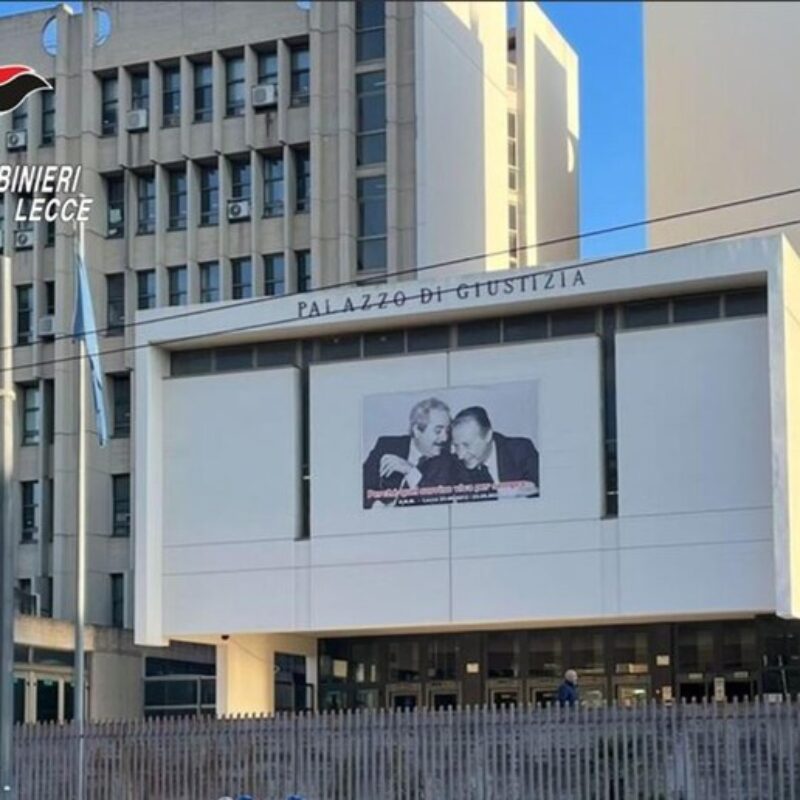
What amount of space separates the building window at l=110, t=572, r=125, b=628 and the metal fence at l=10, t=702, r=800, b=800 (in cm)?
2253

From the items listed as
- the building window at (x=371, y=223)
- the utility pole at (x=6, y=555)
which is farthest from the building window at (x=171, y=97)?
the utility pole at (x=6, y=555)

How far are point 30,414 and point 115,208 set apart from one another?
281 inches

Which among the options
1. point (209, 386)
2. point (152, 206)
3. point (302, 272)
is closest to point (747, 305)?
point (209, 386)

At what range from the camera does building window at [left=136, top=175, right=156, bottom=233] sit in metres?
53.2

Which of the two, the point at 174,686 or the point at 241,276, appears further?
the point at 241,276

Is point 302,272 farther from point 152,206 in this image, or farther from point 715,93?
point 715,93

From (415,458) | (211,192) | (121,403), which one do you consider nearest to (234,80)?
(211,192)

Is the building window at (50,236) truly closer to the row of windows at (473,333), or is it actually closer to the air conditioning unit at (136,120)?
Result: the air conditioning unit at (136,120)

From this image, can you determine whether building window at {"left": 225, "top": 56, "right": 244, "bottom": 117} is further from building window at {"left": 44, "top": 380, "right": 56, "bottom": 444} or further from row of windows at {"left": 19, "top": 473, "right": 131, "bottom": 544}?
row of windows at {"left": 19, "top": 473, "right": 131, "bottom": 544}

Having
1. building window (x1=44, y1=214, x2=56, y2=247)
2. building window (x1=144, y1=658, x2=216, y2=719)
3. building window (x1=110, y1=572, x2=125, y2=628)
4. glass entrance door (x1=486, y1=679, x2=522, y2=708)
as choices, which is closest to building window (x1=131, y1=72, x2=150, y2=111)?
building window (x1=44, y1=214, x2=56, y2=247)

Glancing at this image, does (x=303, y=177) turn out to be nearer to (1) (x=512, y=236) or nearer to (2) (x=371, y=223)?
(2) (x=371, y=223)

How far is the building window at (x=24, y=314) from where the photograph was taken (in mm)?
53000

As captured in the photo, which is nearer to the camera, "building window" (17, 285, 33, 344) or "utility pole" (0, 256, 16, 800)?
"utility pole" (0, 256, 16, 800)

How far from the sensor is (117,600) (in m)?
50.5
